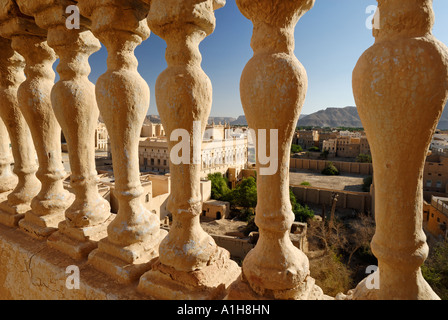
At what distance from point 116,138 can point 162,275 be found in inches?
47.0

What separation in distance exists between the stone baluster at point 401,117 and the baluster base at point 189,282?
110cm

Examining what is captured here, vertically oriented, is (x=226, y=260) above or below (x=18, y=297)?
above

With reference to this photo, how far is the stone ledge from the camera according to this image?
7.72ft

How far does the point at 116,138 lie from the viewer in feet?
8.12

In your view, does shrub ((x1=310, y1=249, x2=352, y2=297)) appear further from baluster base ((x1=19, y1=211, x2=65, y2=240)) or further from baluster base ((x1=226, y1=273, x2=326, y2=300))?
baluster base ((x1=226, y1=273, x2=326, y2=300))

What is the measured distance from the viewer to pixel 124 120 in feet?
7.95

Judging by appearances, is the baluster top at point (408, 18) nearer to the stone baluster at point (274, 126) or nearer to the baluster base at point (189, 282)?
the stone baluster at point (274, 126)

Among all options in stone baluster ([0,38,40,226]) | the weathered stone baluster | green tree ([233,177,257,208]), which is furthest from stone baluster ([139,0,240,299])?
green tree ([233,177,257,208])

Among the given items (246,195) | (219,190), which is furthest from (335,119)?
(246,195)

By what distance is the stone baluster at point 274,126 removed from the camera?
1545mm

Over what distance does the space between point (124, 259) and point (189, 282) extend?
75cm
